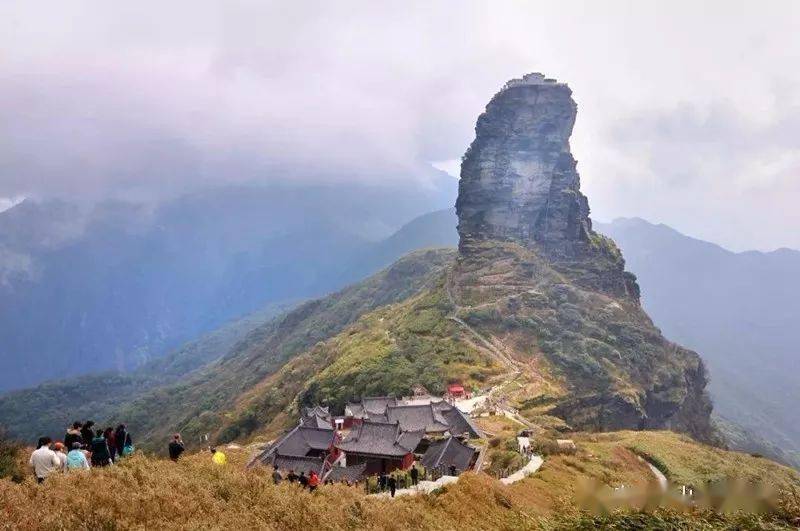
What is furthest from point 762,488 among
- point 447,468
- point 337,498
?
point 447,468

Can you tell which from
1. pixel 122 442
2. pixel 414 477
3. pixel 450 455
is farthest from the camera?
pixel 450 455

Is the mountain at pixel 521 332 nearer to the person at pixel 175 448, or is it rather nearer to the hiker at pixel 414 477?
the hiker at pixel 414 477

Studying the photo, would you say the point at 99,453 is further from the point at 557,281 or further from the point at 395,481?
the point at 557,281

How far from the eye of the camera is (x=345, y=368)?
9862 cm

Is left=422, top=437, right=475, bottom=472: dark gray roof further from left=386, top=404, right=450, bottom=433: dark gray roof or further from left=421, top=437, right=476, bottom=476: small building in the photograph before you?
left=386, top=404, right=450, bottom=433: dark gray roof

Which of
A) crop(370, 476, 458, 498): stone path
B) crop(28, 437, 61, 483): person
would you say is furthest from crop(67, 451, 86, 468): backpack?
crop(370, 476, 458, 498): stone path

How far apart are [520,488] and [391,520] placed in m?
15.1

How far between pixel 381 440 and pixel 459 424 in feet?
31.3

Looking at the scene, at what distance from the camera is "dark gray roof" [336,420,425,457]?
4909cm

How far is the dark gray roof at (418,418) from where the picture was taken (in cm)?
5750

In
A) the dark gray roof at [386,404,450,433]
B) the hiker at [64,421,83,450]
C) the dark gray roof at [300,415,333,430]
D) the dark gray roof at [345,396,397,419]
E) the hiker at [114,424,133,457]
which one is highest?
Result: the hiker at [64,421,83,450]

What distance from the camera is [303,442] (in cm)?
5616

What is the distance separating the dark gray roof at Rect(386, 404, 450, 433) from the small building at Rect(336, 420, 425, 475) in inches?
185

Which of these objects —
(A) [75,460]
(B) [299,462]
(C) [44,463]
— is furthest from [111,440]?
(B) [299,462]
